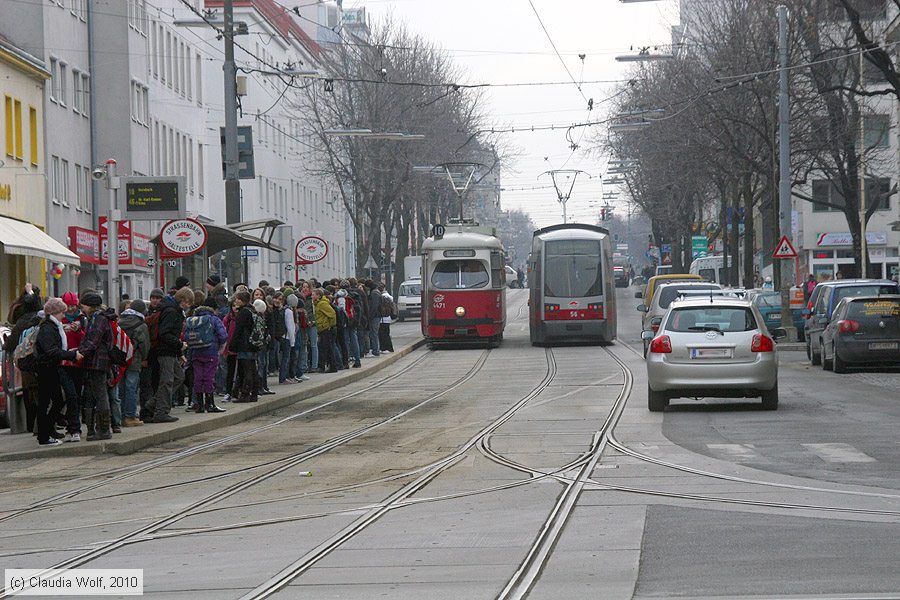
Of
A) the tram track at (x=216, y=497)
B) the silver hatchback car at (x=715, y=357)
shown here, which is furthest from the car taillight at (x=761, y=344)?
the tram track at (x=216, y=497)

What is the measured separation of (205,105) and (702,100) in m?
25.6

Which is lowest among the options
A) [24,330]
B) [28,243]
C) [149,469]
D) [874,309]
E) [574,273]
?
[149,469]

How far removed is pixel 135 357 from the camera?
60.7 feet

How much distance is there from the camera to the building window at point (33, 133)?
41688 mm

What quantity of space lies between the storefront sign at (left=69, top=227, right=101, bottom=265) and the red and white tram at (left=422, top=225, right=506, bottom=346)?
29.6 ft

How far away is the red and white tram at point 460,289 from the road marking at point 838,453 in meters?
27.7

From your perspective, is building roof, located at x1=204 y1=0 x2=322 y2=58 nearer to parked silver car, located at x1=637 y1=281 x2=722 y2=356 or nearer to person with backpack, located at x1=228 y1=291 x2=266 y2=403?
parked silver car, located at x1=637 y1=281 x2=722 y2=356

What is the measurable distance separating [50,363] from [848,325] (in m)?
16.6

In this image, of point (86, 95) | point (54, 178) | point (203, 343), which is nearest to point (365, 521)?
point (203, 343)

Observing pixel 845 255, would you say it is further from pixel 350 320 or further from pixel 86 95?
pixel 350 320

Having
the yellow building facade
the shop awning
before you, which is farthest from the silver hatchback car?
the yellow building facade

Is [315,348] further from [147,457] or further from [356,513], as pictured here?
[356,513]

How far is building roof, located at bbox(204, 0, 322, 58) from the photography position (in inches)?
2908

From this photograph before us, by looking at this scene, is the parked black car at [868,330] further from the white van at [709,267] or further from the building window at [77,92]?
the white van at [709,267]
